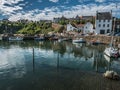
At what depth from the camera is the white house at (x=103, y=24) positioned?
309 ft

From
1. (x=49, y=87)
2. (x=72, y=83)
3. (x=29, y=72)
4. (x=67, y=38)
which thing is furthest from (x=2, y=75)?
(x=67, y=38)

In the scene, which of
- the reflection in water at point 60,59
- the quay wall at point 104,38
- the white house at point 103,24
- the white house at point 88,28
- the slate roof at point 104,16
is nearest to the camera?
the reflection in water at point 60,59

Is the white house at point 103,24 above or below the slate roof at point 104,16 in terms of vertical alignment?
below

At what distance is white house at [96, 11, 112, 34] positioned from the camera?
94169 mm

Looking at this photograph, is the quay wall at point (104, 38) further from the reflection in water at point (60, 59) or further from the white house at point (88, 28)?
the reflection in water at point (60, 59)

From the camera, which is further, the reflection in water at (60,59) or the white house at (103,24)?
the white house at (103,24)

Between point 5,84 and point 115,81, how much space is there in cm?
1595

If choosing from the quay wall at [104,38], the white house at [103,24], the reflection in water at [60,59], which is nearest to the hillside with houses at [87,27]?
the white house at [103,24]

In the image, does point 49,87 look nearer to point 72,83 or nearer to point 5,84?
point 72,83

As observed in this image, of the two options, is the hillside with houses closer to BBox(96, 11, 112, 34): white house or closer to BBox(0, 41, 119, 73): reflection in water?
BBox(96, 11, 112, 34): white house

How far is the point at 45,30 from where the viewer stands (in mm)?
135750

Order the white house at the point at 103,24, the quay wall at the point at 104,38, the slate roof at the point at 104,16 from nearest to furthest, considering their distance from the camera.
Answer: the quay wall at the point at 104,38 → the white house at the point at 103,24 → the slate roof at the point at 104,16

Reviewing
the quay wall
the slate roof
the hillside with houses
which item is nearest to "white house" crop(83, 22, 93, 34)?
the hillside with houses

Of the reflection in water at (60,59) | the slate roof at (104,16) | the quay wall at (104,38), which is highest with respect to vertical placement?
the slate roof at (104,16)
